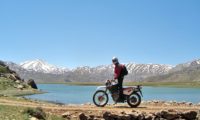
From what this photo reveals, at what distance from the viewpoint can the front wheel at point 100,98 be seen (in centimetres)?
2733

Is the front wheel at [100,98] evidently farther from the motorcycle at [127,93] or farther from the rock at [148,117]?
the rock at [148,117]

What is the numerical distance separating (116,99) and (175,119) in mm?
4605

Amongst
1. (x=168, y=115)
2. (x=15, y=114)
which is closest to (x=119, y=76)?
(x=168, y=115)

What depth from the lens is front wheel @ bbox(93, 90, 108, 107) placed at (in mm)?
27328

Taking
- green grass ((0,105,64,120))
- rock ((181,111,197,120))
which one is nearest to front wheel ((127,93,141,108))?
rock ((181,111,197,120))

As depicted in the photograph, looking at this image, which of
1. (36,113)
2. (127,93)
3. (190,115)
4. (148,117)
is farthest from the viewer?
(127,93)

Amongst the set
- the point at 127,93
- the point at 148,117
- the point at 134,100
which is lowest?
the point at 148,117

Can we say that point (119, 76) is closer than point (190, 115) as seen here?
No

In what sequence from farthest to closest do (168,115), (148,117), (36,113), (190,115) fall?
(190,115)
(168,115)
(148,117)
(36,113)

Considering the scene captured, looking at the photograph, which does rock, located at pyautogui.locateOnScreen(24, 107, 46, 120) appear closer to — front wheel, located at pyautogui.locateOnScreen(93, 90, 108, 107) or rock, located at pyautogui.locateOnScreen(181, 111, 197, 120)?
front wheel, located at pyautogui.locateOnScreen(93, 90, 108, 107)

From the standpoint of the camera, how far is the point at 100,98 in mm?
27422

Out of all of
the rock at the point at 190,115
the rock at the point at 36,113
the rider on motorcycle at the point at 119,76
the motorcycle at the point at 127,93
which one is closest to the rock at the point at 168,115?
the rock at the point at 190,115

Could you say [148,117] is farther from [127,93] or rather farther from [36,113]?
[36,113]

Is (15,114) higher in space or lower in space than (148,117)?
higher
